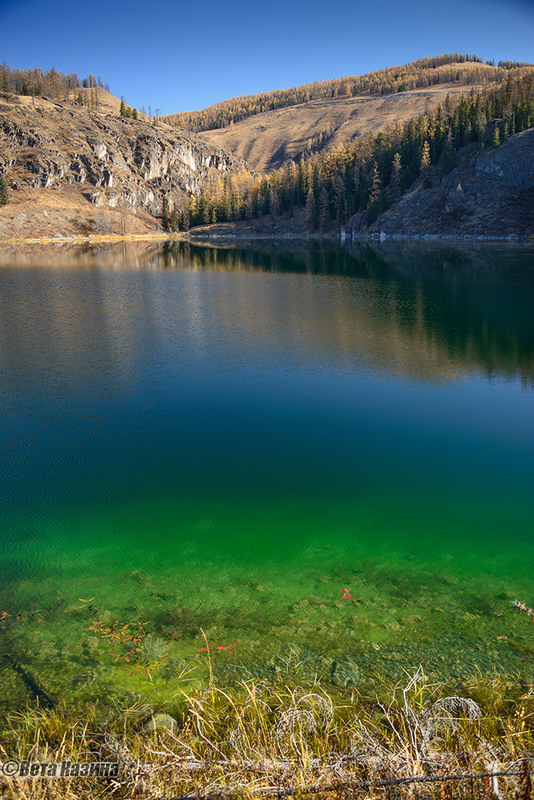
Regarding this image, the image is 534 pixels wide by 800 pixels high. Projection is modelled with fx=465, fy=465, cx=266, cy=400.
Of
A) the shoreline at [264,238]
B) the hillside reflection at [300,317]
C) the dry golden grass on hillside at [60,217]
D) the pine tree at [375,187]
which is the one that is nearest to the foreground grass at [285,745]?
the hillside reflection at [300,317]

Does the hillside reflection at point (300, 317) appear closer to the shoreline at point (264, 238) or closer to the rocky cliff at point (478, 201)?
the shoreline at point (264, 238)

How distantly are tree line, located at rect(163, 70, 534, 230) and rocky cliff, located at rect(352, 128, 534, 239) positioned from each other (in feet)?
14.7

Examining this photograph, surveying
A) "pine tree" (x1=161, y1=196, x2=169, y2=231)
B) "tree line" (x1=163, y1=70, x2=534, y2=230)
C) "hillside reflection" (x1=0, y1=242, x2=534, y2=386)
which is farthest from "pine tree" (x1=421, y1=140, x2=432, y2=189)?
"pine tree" (x1=161, y1=196, x2=169, y2=231)

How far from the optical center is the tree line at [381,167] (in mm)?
120188

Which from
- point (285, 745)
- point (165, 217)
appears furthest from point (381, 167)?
point (285, 745)

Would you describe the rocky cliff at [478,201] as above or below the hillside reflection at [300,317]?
above

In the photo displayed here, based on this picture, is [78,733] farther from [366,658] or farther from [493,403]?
[493,403]

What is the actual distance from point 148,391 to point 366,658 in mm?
15063

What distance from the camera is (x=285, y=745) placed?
5.34 metres

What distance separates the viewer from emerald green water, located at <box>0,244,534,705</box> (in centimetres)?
795

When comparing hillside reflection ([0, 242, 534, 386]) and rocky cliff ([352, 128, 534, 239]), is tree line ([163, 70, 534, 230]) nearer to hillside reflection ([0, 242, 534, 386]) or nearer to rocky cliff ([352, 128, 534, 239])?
rocky cliff ([352, 128, 534, 239])

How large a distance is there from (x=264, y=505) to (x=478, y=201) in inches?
4734

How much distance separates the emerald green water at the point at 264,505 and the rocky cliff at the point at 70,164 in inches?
5181

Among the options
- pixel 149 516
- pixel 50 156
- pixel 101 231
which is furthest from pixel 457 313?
pixel 50 156
